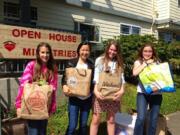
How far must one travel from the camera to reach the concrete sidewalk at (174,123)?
8203 millimetres

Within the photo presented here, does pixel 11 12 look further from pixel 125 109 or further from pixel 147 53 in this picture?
pixel 147 53

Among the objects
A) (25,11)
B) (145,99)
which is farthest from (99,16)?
(145,99)

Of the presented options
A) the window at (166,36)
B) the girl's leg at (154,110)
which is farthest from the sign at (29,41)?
the window at (166,36)

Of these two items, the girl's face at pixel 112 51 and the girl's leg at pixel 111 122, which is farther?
the girl's leg at pixel 111 122

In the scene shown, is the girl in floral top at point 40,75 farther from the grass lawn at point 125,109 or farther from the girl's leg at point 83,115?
the grass lawn at point 125,109

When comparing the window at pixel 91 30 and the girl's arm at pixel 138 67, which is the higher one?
the window at pixel 91 30

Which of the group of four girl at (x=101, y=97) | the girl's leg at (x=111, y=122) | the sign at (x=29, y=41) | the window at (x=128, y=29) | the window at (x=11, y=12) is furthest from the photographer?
the window at (x=128, y=29)

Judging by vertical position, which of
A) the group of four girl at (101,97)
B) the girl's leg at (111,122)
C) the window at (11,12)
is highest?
the window at (11,12)

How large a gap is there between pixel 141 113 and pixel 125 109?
331 cm

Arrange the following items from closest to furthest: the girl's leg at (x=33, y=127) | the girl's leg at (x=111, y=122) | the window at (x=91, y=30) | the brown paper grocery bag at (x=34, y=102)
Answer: the brown paper grocery bag at (x=34, y=102)
the girl's leg at (x=33, y=127)
the girl's leg at (x=111, y=122)
the window at (x=91, y=30)

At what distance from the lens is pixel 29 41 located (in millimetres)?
8562

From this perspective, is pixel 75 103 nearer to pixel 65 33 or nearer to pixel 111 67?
pixel 111 67

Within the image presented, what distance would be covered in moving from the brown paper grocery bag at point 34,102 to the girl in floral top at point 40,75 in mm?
107

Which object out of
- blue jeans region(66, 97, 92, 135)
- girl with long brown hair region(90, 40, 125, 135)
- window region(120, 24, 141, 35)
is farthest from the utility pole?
window region(120, 24, 141, 35)
